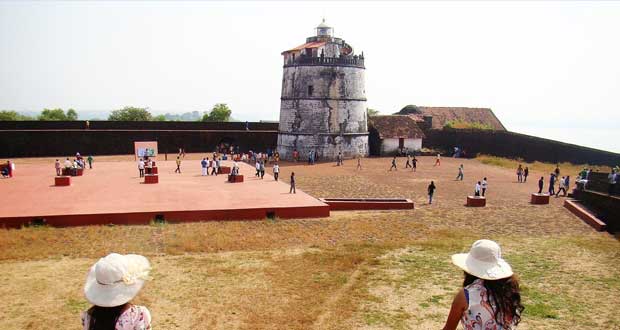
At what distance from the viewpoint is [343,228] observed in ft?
42.2

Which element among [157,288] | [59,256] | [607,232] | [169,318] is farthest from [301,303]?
[607,232]

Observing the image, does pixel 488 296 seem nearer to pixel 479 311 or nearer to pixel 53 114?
pixel 479 311

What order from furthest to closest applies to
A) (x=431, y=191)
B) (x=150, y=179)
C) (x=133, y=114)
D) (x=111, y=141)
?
(x=133, y=114), (x=111, y=141), (x=150, y=179), (x=431, y=191)

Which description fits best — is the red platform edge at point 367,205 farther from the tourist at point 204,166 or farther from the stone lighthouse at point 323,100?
the stone lighthouse at point 323,100

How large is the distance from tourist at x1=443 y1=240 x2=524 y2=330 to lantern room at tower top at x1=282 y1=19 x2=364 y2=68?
26.6 metres

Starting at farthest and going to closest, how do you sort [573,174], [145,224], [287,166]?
[287,166] < [573,174] < [145,224]

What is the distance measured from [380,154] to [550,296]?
24192 mm

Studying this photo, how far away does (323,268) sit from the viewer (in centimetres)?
927

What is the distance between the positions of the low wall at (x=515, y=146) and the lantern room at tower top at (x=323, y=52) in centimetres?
835

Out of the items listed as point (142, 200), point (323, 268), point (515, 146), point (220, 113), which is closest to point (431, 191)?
point (323, 268)

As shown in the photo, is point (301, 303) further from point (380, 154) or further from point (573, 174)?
point (380, 154)

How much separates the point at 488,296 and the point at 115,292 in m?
2.23

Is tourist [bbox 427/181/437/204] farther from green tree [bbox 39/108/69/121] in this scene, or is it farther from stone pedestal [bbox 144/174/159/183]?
green tree [bbox 39/108/69/121]

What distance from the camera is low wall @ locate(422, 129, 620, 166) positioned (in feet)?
87.1
